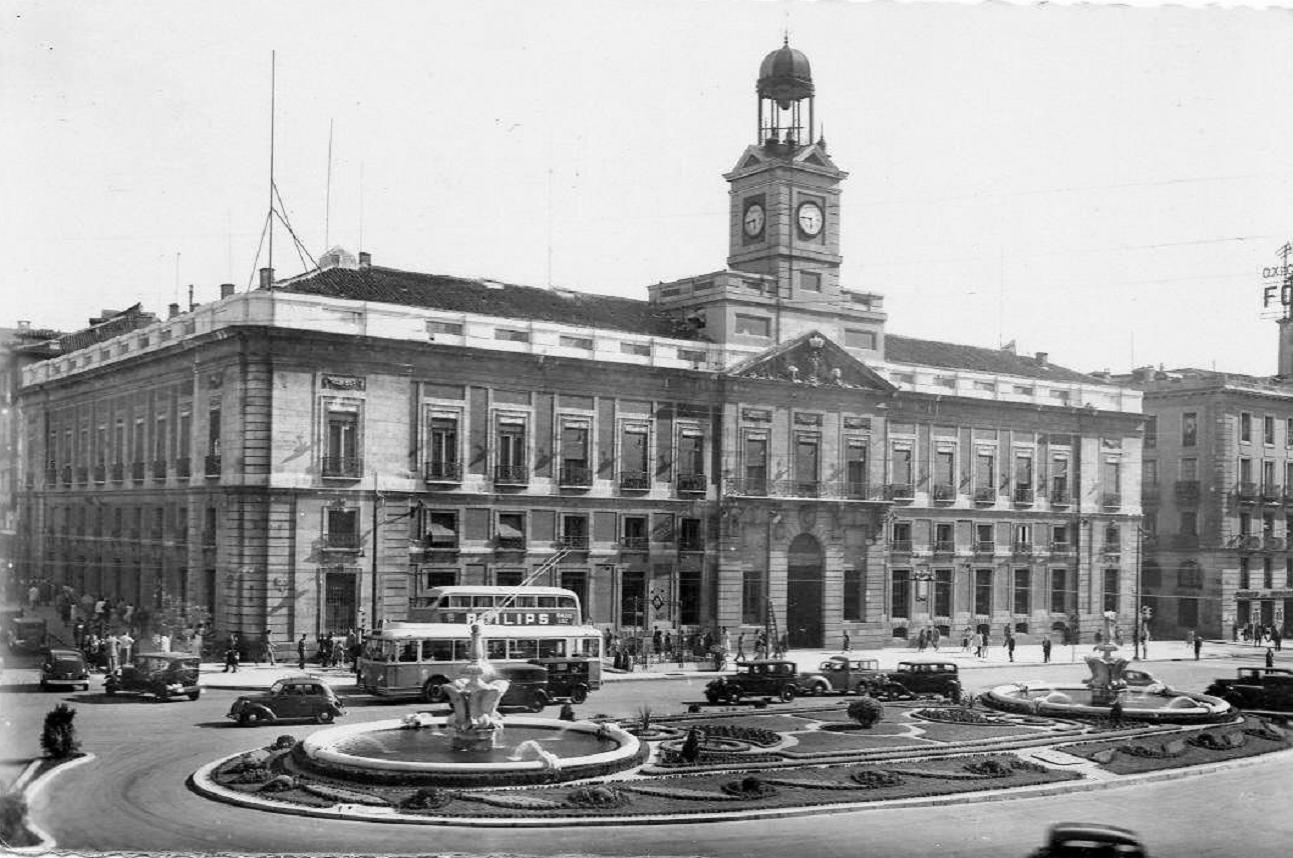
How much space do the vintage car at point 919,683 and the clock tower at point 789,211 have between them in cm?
2063

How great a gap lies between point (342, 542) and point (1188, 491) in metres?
41.9

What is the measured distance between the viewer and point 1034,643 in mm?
61312

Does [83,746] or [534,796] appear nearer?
[534,796]

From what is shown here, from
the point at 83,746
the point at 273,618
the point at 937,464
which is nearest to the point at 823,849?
the point at 83,746

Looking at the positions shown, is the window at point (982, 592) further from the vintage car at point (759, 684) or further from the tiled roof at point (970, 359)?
the vintage car at point (759, 684)

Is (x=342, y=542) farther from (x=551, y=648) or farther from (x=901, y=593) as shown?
(x=901, y=593)

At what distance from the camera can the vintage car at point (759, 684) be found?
37.2 metres

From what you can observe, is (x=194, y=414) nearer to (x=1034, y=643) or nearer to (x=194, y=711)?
(x=194, y=711)

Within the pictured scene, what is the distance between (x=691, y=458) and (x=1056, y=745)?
24976 millimetres

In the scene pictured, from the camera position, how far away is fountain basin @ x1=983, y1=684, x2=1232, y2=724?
33.8m

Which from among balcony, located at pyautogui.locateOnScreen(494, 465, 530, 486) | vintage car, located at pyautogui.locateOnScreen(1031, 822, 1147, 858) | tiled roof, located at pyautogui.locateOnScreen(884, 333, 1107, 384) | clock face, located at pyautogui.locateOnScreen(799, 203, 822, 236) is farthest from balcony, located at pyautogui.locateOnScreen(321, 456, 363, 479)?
vintage car, located at pyautogui.locateOnScreen(1031, 822, 1147, 858)

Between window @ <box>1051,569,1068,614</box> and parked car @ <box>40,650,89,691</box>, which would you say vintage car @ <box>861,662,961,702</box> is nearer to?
parked car @ <box>40,650,89,691</box>

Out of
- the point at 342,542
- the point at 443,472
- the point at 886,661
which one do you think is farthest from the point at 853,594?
the point at 342,542

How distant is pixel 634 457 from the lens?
51500 mm
